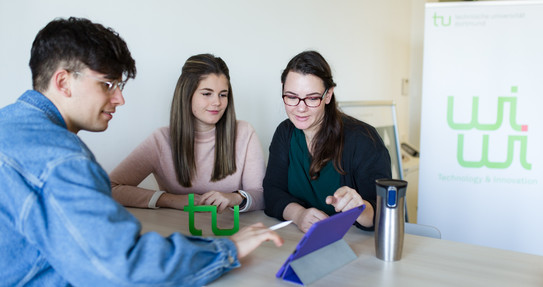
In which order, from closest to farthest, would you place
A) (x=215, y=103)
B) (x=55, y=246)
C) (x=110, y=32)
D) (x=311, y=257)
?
(x=55, y=246) → (x=110, y=32) → (x=311, y=257) → (x=215, y=103)

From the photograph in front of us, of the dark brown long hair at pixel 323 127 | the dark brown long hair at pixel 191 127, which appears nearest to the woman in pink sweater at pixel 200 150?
the dark brown long hair at pixel 191 127

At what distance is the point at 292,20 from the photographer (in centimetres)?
314

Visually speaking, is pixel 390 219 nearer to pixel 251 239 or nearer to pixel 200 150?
pixel 251 239

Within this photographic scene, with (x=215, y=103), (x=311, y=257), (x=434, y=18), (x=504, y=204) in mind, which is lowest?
(x=504, y=204)

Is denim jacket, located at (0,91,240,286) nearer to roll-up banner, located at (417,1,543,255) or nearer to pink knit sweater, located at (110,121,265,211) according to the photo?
pink knit sweater, located at (110,121,265,211)

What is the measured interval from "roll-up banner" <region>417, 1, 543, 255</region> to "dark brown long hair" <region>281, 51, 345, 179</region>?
46.1 inches

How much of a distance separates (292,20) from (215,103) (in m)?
1.34

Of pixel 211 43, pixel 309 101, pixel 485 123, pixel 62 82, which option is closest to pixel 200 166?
pixel 309 101

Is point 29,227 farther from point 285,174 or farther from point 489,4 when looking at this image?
point 489,4

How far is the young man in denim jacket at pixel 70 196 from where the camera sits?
2.88 feet

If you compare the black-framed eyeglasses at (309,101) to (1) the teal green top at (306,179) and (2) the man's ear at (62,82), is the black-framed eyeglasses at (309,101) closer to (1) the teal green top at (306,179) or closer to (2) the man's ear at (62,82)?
(1) the teal green top at (306,179)

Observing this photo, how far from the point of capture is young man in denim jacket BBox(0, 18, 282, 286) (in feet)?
2.88

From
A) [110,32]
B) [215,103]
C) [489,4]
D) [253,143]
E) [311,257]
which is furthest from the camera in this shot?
[489,4]

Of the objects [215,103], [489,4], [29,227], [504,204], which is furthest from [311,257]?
[489,4]
